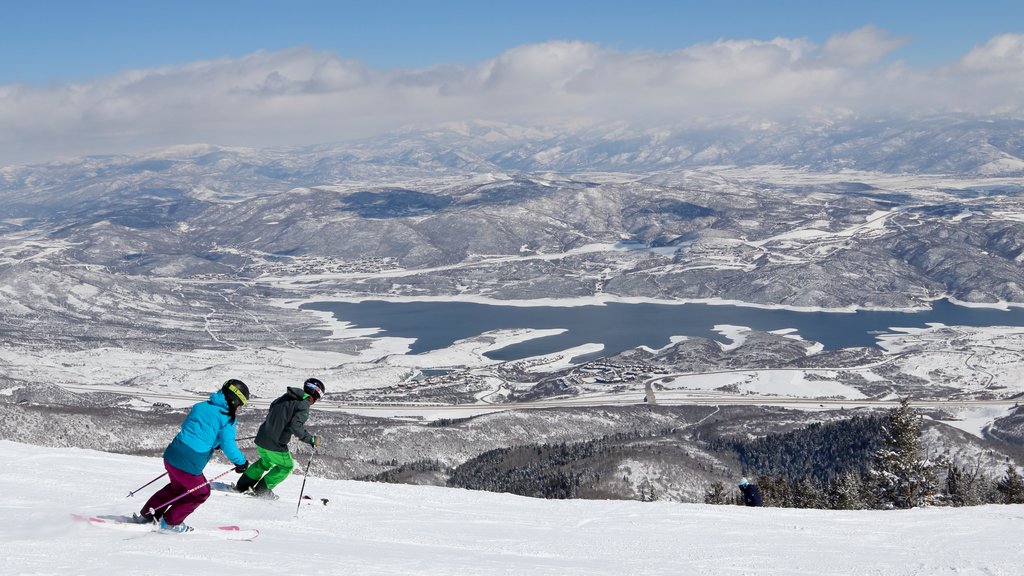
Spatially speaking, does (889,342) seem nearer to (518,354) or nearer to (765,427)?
(518,354)

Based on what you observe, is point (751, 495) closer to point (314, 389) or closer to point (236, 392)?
point (314, 389)

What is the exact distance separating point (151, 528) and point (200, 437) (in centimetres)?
167

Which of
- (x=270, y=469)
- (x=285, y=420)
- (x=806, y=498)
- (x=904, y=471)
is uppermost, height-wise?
(x=285, y=420)

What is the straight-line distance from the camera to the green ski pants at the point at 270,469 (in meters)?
16.8

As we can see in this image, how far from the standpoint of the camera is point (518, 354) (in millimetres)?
169500

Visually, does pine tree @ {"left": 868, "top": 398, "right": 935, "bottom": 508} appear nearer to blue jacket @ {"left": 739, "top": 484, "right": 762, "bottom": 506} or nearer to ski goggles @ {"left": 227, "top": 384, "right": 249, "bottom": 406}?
blue jacket @ {"left": 739, "top": 484, "right": 762, "bottom": 506}

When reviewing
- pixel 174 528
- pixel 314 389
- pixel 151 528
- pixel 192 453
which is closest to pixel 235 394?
pixel 192 453

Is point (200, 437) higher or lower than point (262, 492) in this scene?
higher

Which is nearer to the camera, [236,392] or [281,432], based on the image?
[236,392]

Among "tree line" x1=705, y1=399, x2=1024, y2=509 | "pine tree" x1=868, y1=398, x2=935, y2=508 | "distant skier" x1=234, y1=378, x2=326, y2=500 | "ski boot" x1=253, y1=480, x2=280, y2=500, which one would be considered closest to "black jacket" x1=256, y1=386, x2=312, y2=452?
"distant skier" x1=234, y1=378, x2=326, y2=500

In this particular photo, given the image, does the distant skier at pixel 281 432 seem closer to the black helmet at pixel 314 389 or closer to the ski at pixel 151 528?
the black helmet at pixel 314 389

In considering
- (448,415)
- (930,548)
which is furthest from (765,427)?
(930,548)

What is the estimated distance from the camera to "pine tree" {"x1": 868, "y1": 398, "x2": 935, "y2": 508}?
37438mm

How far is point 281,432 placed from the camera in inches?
642
